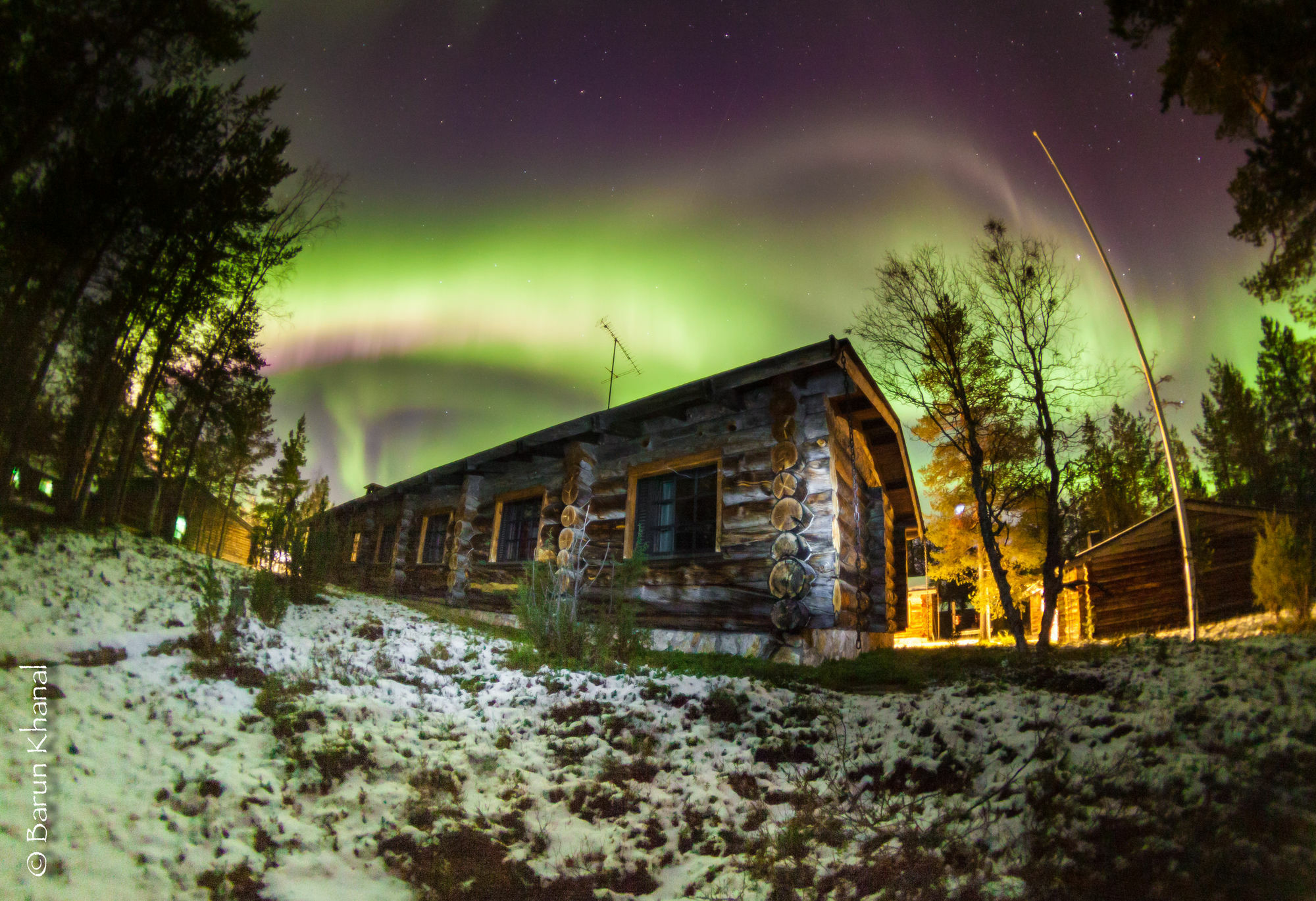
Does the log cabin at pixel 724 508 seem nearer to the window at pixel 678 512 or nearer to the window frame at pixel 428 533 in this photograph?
the window at pixel 678 512

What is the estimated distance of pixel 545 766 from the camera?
3.84 m

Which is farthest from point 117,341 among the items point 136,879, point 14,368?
point 136,879

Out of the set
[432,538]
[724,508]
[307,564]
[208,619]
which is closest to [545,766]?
[208,619]

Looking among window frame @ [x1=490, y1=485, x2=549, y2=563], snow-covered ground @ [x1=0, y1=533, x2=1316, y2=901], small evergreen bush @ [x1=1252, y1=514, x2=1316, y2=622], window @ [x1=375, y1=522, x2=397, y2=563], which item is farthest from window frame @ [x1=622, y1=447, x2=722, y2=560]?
window @ [x1=375, y1=522, x2=397, y2=563]

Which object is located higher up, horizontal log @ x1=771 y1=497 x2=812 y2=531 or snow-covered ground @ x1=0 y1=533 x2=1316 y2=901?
horizontal log @ x1=771 y1=497 x2=812 y2=531

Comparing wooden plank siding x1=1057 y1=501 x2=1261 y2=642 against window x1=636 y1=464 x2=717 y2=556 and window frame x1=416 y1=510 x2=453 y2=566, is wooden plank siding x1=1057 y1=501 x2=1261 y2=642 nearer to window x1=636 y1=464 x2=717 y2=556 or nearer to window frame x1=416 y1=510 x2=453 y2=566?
window x1=636 y1=464 x2=717 y2=556

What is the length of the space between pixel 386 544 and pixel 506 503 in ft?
24.8

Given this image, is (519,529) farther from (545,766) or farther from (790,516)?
(545,766)

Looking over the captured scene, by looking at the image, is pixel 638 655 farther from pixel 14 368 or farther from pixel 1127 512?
pixel 1127 512

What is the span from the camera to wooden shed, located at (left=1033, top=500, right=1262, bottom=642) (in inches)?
456

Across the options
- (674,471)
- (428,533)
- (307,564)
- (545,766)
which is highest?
(674,471)

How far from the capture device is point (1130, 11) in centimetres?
306

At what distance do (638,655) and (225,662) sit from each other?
12.9 ft

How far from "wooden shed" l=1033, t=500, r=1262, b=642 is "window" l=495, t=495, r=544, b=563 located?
10.6 metres
